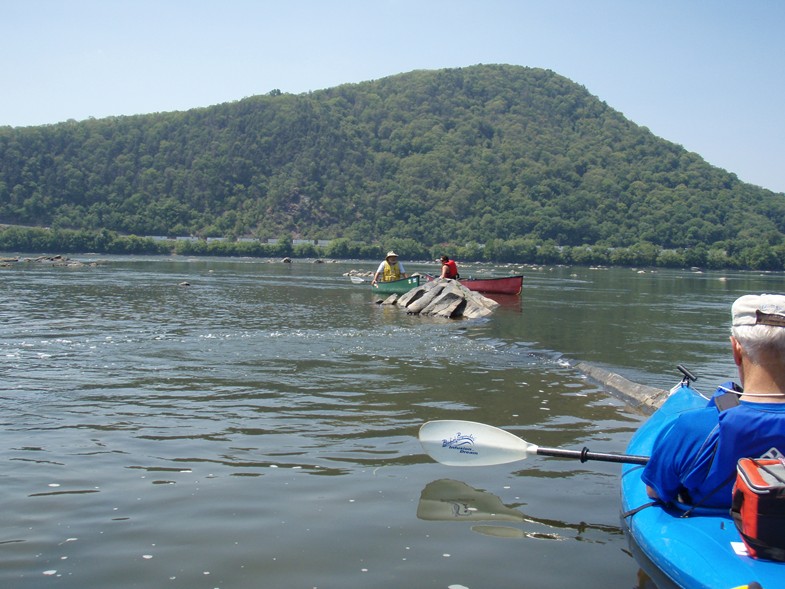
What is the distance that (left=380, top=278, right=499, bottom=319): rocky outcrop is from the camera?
27.2 metres

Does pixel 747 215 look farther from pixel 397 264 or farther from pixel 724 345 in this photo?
pixel 724 345

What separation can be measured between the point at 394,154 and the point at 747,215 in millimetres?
83595

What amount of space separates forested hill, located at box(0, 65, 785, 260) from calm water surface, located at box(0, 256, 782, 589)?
5146 inches

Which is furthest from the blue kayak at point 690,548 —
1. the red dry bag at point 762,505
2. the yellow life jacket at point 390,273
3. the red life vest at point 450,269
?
the yellow life jacket at point 390,273

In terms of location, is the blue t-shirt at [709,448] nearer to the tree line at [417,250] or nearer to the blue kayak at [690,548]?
the blue kayak at [690,548]

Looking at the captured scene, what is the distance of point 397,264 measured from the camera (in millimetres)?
36438

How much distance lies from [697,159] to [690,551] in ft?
590

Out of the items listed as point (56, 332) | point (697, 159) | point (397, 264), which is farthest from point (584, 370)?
point (697, 159)

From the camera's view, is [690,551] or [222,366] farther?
[222,366]

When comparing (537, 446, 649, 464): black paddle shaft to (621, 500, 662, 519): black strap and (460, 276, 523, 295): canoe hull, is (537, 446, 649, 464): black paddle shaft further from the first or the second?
(460, 276, 523, 295): canoe hull

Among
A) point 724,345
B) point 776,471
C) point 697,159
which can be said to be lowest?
point 724,345

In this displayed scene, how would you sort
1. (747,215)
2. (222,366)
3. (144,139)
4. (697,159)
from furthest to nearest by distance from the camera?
(144,139) < (697,159) < (747,215) < (222,366)

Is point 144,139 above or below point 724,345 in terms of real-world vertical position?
above

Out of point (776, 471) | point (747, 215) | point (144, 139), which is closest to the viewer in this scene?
point (776, 471)
